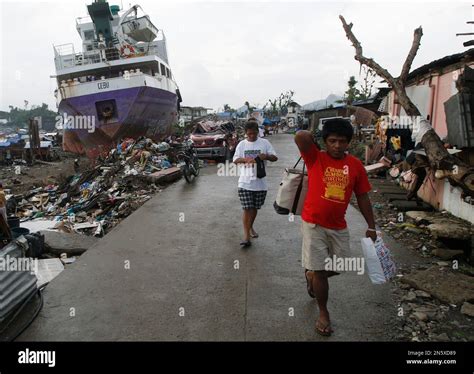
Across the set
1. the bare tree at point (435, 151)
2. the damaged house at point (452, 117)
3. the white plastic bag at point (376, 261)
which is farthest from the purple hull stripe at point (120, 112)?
the white plastic bag at point (376, 261)

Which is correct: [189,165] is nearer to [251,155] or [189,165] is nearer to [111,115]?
[251,155]

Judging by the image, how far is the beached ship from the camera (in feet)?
60.3

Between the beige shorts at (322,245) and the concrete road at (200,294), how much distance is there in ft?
2.08

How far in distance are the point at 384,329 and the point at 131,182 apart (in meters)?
8.44

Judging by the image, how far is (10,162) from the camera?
73.8 feet

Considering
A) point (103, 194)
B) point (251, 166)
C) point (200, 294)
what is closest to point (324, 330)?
point (200, 294)

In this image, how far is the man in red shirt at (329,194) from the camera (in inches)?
104

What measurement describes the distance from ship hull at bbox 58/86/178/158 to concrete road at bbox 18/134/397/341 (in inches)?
555

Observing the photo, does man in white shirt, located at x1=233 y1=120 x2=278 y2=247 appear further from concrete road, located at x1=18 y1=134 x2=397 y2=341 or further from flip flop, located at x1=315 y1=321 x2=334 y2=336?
flip flop, located at x1=315 y1=321 x2=334 y2=336

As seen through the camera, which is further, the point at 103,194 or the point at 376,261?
the point at 103,194

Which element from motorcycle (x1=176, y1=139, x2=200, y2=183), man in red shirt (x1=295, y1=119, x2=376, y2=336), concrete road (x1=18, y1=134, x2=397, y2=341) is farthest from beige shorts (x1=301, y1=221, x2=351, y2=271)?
motorcycle (x1=176, y1=139, x2=200, y2=183)

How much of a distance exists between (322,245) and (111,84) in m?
18.3

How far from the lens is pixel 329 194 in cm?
267
